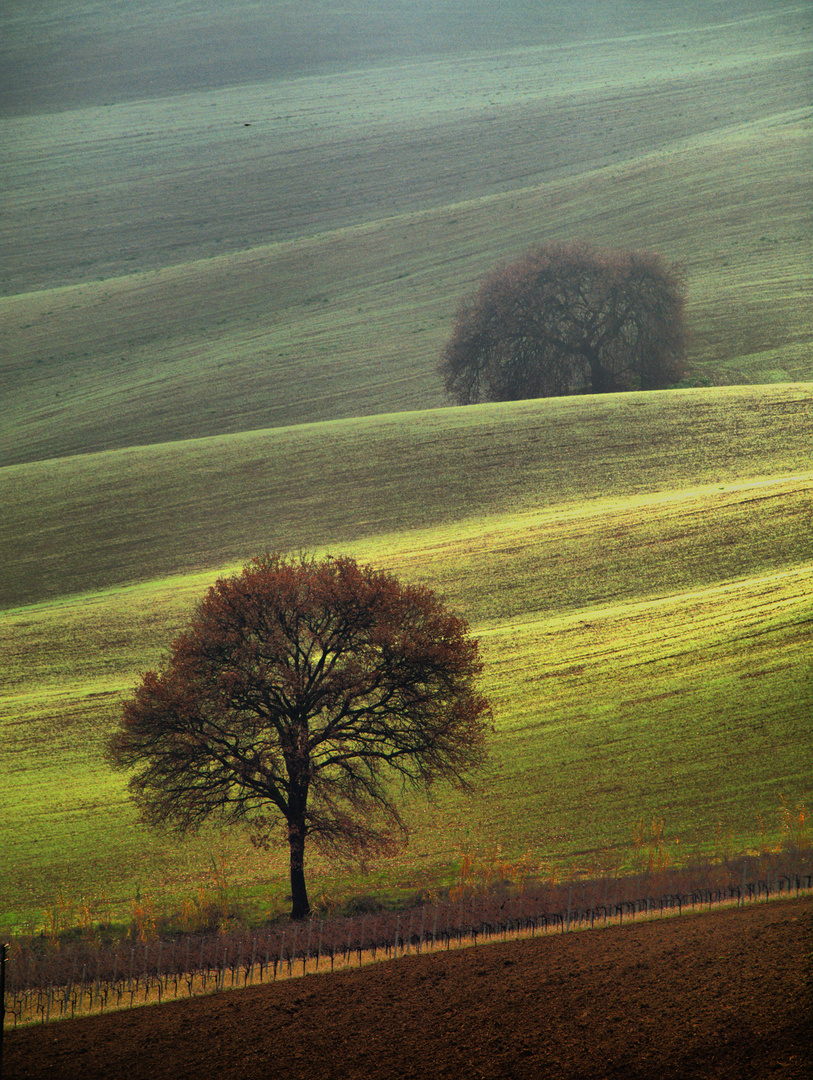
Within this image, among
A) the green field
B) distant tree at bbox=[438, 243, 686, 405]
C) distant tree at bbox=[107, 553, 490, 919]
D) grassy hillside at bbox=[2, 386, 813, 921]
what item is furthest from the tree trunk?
distant tree at bbox=[438, 243, 686, 405]

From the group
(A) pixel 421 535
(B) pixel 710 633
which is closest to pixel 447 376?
(A) pixel 421 535

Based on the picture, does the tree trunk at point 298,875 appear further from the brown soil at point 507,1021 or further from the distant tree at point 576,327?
the distant tree at point 576,327

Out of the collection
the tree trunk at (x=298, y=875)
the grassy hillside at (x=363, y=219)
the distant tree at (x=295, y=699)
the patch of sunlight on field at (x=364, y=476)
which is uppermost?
the grassy hillside at (x=363, y=219)

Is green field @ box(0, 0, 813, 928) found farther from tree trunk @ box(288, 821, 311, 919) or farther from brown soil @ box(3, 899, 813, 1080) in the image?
brown soil @ box(3, 899, 813, 1080)

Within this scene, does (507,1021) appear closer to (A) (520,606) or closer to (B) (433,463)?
(A) (520,606)

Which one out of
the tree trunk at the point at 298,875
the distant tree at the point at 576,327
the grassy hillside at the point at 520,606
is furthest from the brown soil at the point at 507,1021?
the distant tree at the point at 576,327

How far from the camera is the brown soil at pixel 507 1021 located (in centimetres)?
1235

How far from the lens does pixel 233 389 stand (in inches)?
2933

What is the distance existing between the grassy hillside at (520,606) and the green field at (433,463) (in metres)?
0.13

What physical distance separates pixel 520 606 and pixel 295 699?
46.9ft

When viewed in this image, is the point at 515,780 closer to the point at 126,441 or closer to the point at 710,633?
the point at 710,633

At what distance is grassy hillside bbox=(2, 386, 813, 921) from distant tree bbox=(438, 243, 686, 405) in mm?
9341

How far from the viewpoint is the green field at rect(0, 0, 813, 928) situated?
77.5ft

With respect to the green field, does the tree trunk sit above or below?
below
